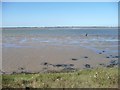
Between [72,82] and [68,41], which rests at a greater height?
[68,41]

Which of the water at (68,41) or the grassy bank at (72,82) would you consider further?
the water at (68,41)

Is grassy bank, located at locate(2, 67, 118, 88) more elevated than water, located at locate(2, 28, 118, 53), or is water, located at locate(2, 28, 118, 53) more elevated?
water, located at locate(2, 28, 118, 53)

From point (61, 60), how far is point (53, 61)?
29.0 inches

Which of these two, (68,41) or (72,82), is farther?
(68,41)

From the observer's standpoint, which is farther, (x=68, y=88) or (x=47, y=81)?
(x=47, y=81)

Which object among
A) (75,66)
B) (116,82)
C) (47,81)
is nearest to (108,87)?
(116,82)

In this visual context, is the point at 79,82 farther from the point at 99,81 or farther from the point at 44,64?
the point at 44,64

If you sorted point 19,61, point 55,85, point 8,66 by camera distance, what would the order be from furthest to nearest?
point 19,61 → point 8,66 → point 55,85

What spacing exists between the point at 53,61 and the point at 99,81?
1218 centimetres

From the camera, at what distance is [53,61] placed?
21500mm

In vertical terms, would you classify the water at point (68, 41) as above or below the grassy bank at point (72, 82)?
above

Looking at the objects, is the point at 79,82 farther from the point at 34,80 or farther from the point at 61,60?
the point at 61,60

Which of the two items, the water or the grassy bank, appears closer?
the grassy bank

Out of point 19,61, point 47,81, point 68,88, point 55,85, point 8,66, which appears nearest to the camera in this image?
point 68,88
